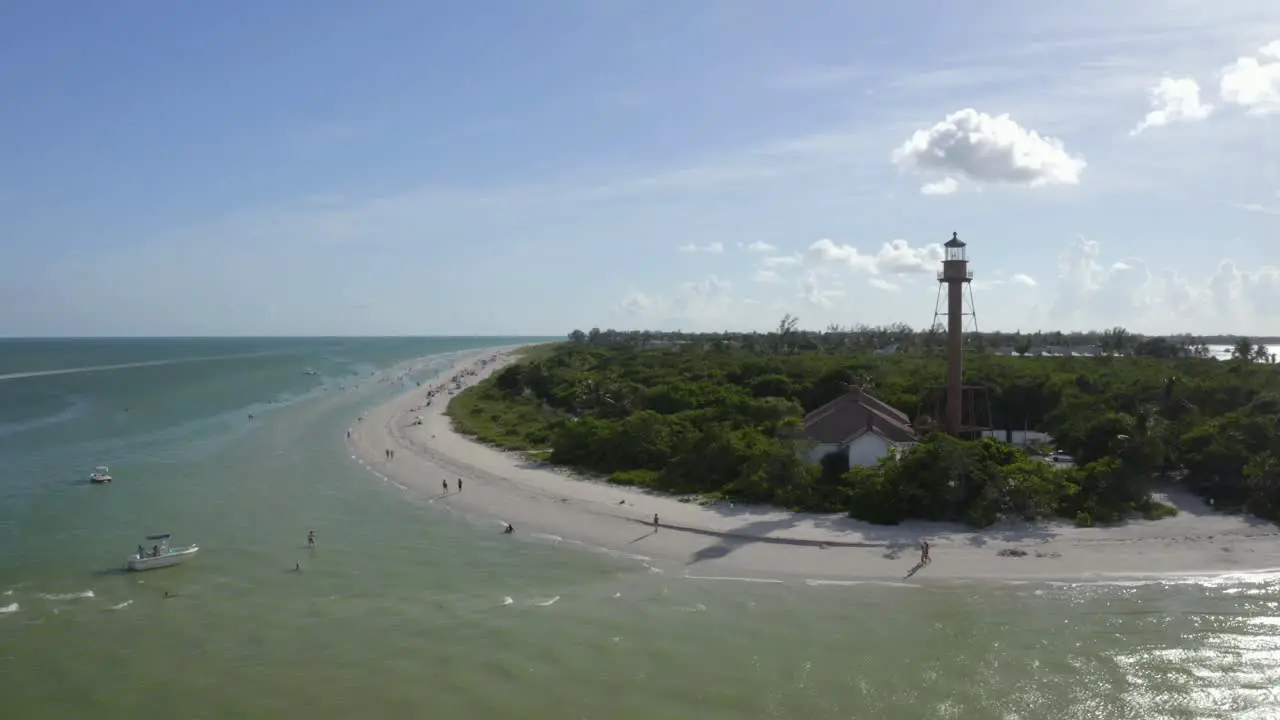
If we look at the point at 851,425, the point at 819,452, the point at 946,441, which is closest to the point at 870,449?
the point at 819,452

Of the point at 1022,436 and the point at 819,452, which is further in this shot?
the point at 1022,436

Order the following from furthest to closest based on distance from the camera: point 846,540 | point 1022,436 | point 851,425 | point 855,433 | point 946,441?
point 1022,436
point 851,425
point 855,433
point 946,441
point 846,540

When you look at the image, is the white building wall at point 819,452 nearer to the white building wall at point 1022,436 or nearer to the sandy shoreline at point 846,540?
the sandy shoreline at point 846,540

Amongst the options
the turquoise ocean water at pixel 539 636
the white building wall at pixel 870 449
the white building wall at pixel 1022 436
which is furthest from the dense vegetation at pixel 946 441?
the turquoise ocean water at pixel 539 636

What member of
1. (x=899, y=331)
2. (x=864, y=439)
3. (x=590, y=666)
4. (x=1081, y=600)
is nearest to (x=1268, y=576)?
(x=1081, y=600)

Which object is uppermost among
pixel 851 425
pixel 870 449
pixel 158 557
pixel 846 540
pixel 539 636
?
pixel 851 425

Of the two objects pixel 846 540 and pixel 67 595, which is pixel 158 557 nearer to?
pixel 67 595

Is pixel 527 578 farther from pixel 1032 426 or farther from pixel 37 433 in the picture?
pixel 37 433

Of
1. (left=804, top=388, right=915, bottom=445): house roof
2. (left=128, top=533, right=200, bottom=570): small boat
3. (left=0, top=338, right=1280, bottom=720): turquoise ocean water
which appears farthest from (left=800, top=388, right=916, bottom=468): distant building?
(left=128, top=533, right=200, bottom=570): small boat
